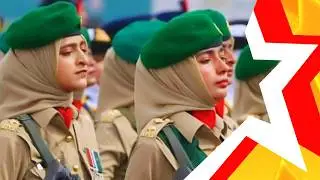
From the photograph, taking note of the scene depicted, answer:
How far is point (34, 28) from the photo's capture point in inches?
161

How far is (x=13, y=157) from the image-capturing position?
374 centimetres

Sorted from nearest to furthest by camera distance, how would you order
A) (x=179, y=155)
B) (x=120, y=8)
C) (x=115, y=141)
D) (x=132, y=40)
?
(x=179, y=155), (x=115, y=141), (x=132, y=40), (x=120, y=8)

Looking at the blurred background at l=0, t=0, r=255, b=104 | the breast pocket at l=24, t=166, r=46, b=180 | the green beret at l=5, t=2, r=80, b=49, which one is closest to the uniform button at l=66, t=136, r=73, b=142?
the breast pocket at l=24, t=166, r=46, b=180

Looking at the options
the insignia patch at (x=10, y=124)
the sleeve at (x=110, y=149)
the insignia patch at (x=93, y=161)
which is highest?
the insignia patch at (x=10, y=124)

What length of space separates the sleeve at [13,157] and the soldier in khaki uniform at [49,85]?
0.03 m

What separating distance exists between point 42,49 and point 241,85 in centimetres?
223

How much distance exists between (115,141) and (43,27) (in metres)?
1.18

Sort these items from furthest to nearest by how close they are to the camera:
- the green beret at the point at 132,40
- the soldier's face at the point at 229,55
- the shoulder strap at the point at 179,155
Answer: the green beret at the point at 132,40 < the soldier's face at the point at 229,55 < the shoulder strap at the point at 179,155

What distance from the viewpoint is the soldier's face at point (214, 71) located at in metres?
3.88

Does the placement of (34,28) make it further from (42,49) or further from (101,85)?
(101,85)

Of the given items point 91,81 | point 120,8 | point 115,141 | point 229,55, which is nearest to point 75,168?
point 229,55

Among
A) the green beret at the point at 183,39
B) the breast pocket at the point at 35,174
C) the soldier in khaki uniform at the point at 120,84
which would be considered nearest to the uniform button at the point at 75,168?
the breast pocket at the point at 35,174

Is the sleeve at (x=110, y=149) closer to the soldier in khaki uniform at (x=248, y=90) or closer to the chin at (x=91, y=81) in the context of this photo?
the chin at (x=91, y=81)

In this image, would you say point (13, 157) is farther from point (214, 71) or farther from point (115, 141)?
point (115, 141)
